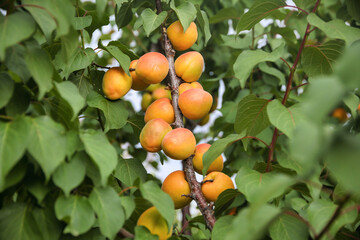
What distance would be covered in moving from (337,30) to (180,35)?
0.50 meters

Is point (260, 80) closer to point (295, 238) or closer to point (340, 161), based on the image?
point (295, 238)

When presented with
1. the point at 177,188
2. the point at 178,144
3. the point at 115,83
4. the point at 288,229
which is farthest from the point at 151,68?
the point at 288,229

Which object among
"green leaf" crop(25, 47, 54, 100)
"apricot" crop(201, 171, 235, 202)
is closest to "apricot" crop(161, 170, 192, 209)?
"apricot" crop(201, 171, 235, 202)

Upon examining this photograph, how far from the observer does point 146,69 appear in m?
1.21

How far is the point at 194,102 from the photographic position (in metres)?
1.18

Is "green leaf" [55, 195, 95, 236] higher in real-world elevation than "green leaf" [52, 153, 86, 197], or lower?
lower

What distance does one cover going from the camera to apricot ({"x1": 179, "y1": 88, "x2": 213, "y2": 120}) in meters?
1.18

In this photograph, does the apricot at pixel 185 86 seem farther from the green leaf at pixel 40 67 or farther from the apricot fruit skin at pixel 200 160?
the green leaf at pixel 40 67

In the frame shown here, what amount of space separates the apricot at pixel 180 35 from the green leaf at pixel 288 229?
0.68 meters

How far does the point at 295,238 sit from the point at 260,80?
143 centimetres

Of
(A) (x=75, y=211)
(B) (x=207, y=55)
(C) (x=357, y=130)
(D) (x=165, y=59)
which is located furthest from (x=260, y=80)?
(A) (x=75, y=211)

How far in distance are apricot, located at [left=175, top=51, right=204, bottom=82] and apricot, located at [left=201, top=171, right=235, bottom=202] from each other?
358 millimetres

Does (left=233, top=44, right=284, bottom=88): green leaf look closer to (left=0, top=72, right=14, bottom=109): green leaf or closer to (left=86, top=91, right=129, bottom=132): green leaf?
(left=86, top=91, right=129, bottom=132): green leaf

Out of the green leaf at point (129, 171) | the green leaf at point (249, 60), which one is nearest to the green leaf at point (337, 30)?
the green leaf at point (249, 60)
